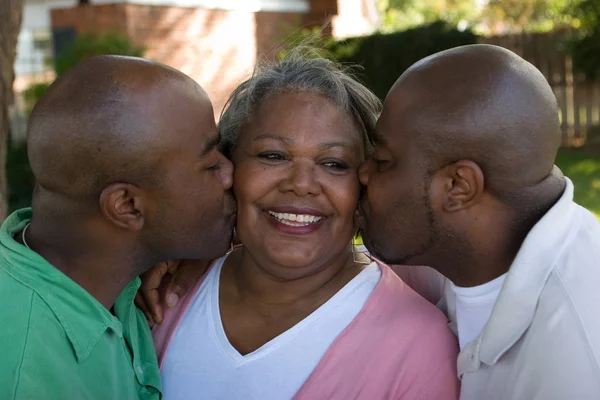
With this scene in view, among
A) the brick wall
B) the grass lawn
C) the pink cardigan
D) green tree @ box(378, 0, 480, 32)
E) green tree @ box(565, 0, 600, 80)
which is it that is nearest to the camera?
the pink cardigan

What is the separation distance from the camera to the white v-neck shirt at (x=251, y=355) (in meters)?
2.57

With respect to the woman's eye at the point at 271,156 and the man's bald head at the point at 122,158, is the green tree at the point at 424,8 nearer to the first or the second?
the woman's eye at the point at 271,156

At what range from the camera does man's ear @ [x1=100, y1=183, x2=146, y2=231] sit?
2.33m

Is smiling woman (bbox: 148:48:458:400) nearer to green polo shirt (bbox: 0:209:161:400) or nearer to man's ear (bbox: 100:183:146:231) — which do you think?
green polo shirt (bbox: 0:209:161:400)

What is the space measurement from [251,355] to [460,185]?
3.08ft

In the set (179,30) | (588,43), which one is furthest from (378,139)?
(588,43)

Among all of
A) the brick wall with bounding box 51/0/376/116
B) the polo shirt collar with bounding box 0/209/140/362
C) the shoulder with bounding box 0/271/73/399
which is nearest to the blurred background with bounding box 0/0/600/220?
the brick wall with bounding box 51/0/376/116

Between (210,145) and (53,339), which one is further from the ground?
(210,145)

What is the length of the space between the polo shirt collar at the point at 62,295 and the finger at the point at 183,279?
51cm

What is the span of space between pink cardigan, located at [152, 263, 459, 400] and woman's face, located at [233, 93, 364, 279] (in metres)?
0.30

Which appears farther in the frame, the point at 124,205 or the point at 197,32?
the point at 197,32

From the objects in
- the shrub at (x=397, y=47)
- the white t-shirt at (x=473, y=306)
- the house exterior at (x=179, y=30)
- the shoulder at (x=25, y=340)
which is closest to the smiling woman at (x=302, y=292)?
the white t-shirt at (x=473, y=306)

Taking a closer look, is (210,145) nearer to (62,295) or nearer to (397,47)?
(62,295)

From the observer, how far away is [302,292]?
2.80m
